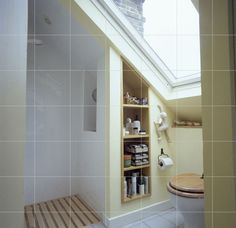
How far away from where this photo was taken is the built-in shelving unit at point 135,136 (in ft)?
4.42

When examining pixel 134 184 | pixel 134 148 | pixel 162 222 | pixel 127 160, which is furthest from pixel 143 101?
pixel 162 222

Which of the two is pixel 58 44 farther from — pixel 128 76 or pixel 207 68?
pixel 207 68

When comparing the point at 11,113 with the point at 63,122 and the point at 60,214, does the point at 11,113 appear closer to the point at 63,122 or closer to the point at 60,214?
the point at 63,122

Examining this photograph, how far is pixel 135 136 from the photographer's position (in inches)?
55.4

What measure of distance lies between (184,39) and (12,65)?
1.00 metres

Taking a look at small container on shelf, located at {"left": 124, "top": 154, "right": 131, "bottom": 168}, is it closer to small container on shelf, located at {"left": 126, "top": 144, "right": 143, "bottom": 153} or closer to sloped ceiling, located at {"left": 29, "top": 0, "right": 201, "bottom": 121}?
small container on shelf, located at {"left": 126, "top": 144, "right": 143, "bottom": 153}

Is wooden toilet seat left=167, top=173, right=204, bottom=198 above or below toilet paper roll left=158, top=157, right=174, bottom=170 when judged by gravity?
below

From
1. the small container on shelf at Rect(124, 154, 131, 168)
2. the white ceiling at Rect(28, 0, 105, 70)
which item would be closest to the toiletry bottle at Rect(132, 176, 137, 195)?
the small container on shelf at Rect(124, 154, 131, 168)

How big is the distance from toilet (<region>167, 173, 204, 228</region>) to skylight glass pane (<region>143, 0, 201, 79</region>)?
0.78 m

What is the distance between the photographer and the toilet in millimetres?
1047

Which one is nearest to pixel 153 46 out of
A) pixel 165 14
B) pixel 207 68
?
pixel 165 14

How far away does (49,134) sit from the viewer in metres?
1.58

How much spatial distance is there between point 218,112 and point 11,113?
30.5 inches

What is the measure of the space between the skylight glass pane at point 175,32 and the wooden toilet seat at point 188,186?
0.76 meters
